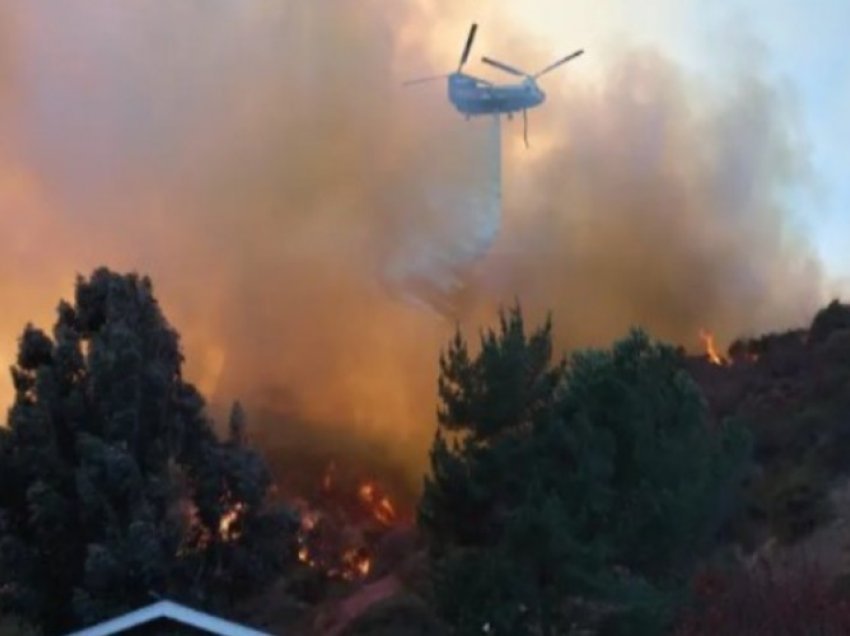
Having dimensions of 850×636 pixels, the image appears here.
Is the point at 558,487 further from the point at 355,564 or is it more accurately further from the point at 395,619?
the point at 355,564

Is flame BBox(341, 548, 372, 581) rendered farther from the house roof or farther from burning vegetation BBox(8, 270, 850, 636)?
the house roof

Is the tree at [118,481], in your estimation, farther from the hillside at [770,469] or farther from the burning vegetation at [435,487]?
the hillside at [770,469]

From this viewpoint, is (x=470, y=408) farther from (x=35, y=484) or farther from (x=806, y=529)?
(x=806, y=529)

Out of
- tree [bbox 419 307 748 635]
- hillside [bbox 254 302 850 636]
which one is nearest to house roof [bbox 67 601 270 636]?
tree [bbox 419 307 748 635]

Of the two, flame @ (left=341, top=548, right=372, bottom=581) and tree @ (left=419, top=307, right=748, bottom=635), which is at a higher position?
flame @ (left=341, top=548, right=372, bottom=581)

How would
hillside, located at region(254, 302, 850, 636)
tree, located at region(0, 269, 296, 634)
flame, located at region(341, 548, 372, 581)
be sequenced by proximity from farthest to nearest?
flame, located at region(341, 548, 372, 581), hillside, located at region(254, 302, 850, 636), tree, located at region(0, 269, 296, 634)

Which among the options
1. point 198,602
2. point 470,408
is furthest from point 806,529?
point 198,602

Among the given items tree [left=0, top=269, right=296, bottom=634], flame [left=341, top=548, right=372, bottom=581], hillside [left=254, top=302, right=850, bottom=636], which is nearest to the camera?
tree [left=0, top=269, right=296, bottom=634]

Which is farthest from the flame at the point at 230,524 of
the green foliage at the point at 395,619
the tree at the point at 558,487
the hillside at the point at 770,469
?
the green foliage at the point at 395,619
